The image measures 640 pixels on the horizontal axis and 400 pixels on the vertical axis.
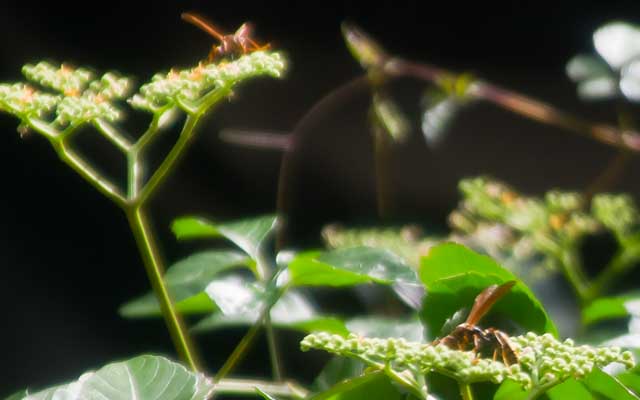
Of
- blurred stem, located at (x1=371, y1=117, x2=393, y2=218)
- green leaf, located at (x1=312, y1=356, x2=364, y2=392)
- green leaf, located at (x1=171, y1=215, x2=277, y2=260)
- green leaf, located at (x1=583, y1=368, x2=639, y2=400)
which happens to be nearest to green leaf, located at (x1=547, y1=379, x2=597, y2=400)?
green leaf, located at (x1=583, y1=368, x2=639, y2=400)

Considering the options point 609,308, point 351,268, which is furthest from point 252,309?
point 609,308

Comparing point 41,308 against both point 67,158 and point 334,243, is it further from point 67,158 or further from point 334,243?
point 67,158

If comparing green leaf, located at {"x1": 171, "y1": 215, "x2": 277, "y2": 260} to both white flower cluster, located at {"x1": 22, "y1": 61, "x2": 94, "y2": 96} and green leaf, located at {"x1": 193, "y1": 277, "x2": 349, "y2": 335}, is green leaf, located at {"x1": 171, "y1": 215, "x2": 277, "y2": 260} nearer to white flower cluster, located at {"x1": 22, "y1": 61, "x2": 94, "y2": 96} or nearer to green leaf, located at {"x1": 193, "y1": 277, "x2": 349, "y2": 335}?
green leaf, located at {"x1": 193, "y1": 277, "x2": 349, "y2": 335}

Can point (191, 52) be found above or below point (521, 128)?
below

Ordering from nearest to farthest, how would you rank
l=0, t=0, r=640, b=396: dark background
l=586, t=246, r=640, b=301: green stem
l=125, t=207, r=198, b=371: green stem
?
1. l=125, t=207, r=198, b=371: green stem
2. l=586, t=246, r=640, b=301: green stem
3. l=0, t=0, r=640, b=396: dark background

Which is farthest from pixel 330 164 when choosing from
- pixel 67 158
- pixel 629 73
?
pixel 67 158

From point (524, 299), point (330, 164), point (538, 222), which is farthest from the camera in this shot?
point (330, 164)
